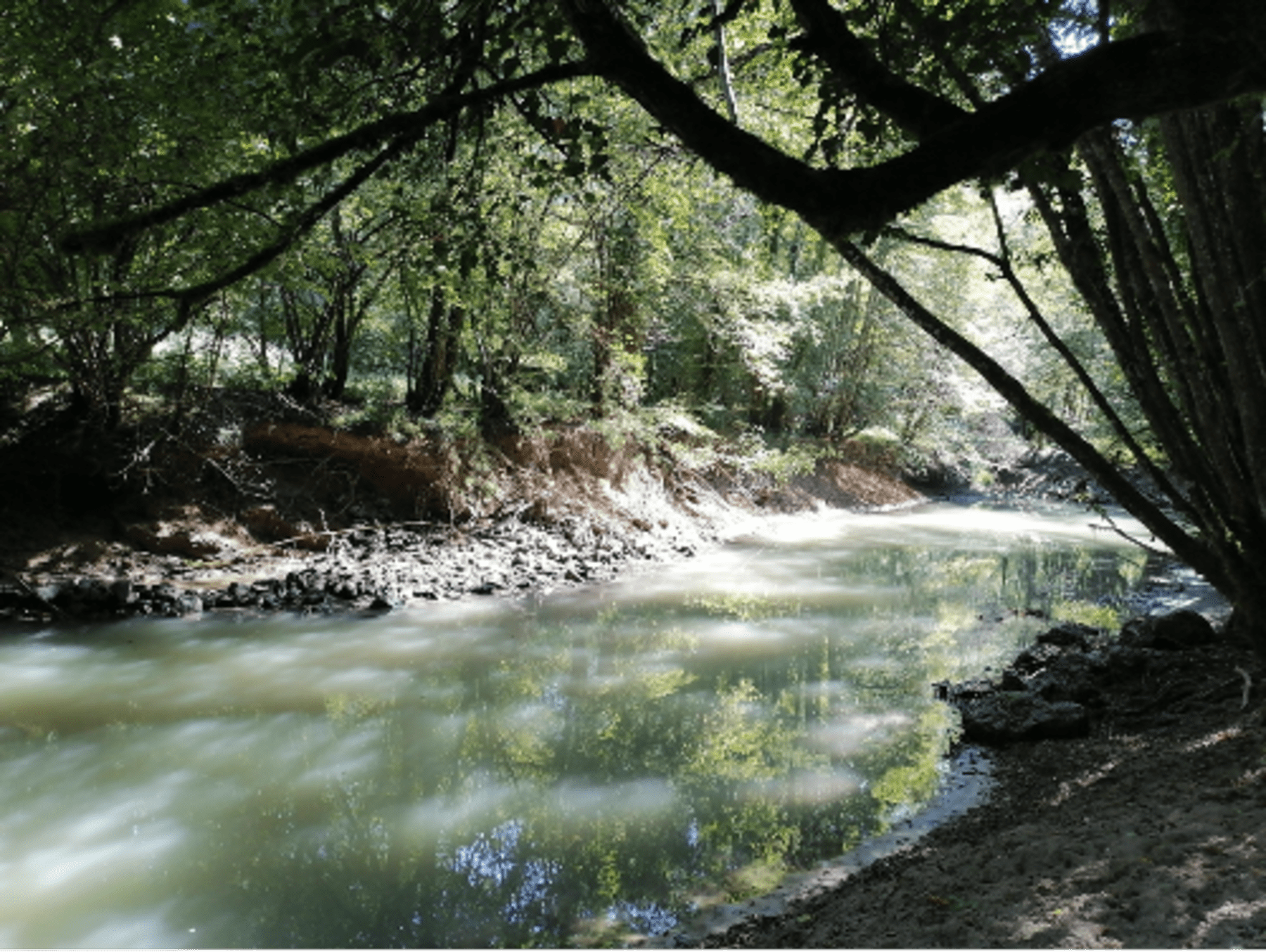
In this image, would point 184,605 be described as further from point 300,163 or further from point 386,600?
point 300,163

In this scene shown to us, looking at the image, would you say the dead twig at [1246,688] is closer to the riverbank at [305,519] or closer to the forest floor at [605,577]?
the forest floor at [605,577]

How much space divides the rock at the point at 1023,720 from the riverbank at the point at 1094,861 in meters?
0.26

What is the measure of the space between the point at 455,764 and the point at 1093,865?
162 inches

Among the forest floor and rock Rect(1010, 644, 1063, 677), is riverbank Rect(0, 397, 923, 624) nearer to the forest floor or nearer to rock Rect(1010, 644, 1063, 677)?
the forest floor

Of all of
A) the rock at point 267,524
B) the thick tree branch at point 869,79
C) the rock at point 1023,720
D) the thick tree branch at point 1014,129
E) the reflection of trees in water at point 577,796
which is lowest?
the reflection of trees in water at point 577,796

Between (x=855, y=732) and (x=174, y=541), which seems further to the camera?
(x=174, y=541)

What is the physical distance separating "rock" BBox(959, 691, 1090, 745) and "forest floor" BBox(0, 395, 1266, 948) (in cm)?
14

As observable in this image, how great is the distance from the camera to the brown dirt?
8.94 ft

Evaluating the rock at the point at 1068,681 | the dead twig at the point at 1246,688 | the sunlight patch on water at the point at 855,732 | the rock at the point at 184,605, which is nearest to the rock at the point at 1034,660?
the rock at the point at 1068,681

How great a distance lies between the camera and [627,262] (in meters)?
13.3

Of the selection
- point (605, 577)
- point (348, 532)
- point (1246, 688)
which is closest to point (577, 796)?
point (1246, 688)

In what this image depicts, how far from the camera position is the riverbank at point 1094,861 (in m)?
2.73

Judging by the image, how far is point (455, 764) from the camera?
18.6ft

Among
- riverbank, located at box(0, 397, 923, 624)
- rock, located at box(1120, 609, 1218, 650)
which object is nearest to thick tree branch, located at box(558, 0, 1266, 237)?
rock, located at box(1120, 609, 1218, 650)
